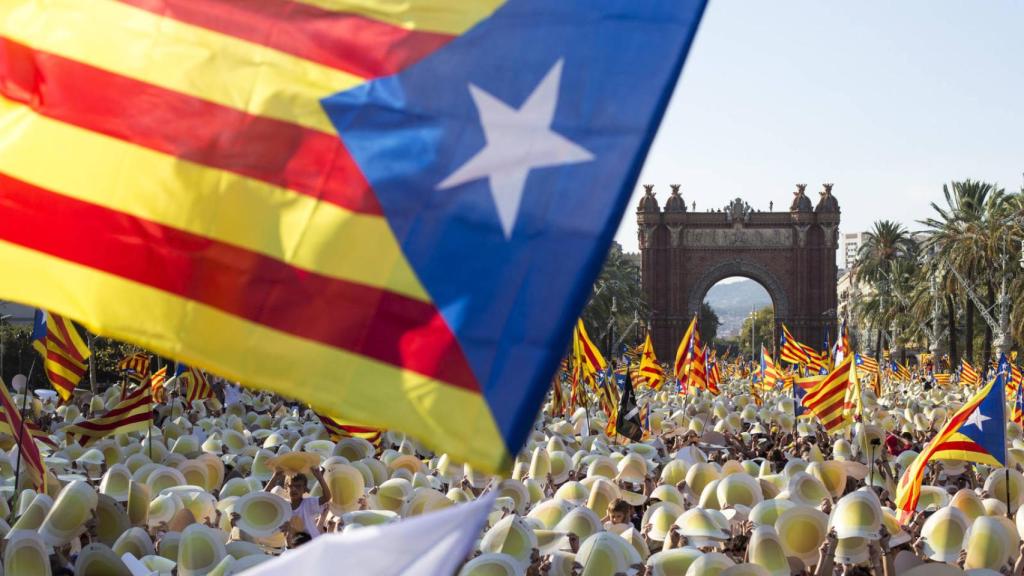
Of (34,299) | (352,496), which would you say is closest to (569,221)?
(34,299)

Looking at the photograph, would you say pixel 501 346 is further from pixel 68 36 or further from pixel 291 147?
pixel 68 36

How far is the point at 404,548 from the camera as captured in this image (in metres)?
3.44

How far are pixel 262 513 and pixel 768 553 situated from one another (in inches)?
143

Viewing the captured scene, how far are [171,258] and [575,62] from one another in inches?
53.5

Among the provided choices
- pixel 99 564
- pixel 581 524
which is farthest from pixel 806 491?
pixel 99 564

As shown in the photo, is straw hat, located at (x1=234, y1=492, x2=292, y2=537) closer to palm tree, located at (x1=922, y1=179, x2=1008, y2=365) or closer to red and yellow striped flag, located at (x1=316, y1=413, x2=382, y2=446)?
red and yellow striped flag, located at (x1=316, y1=413, x2=382, y2=446)

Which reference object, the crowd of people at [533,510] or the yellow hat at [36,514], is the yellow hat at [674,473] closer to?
the crowd of people at [533,510]

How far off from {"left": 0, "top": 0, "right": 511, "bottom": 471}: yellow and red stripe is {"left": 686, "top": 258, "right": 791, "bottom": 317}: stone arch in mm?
82560

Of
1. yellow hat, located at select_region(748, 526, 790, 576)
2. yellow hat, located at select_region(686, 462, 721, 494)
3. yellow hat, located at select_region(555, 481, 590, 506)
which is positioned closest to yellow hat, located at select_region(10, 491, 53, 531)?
yellow hat, located at select_region(748, 526, 790, 576)

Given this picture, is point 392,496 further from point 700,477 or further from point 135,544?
point 135,544

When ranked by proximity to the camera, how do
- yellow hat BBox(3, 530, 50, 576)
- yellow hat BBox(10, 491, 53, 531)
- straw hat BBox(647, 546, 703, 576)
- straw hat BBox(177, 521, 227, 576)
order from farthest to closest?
yellow hat BBox(10, 491, 53, 531) < straw hat BBox(647, 546, 703, 576) < straw hat BBox(177, 521, 227, 576) < yellow hat BBox(3, 530, 50, 576)

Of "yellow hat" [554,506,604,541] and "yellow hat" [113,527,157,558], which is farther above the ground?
"yellow hat" [554,506,604,541]

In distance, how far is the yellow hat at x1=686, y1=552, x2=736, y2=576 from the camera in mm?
7789

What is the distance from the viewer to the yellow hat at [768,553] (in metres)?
8.33
